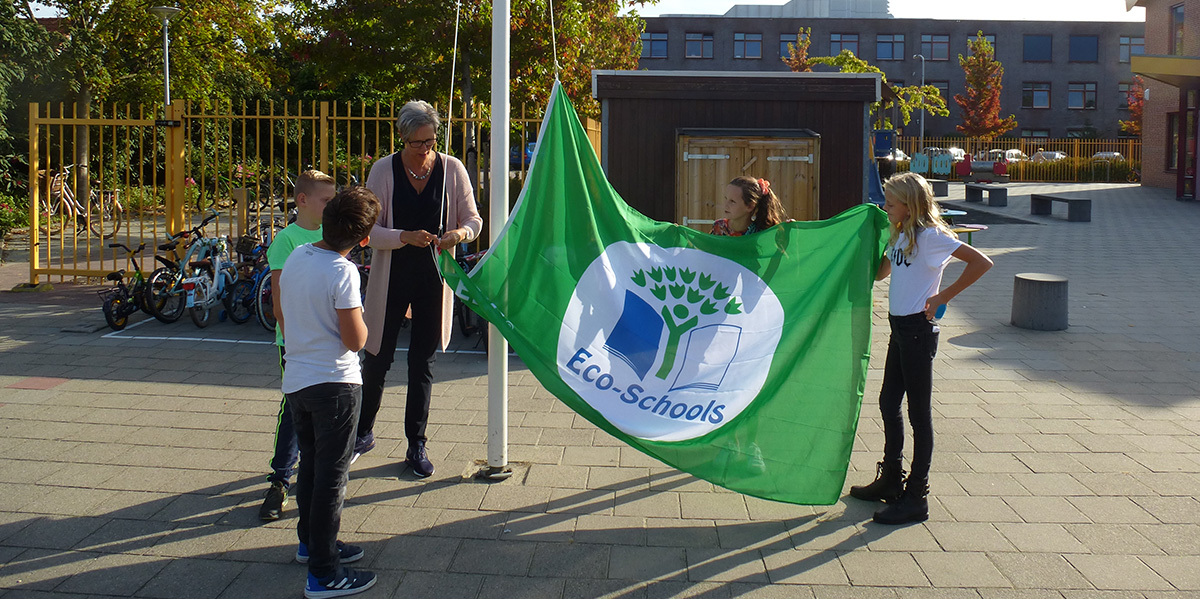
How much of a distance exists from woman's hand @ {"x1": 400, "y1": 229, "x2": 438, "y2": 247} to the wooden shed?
6.98m

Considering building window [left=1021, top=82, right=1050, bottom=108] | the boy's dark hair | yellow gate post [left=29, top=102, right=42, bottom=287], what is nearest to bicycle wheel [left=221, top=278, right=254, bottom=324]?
yellow gate post [left=29, top=102, right=42, bottom=287]

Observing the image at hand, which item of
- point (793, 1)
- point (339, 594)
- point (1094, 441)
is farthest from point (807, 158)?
point (793, 1)

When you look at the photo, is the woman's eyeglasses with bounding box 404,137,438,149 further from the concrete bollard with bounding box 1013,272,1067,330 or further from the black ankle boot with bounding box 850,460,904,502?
the concrete bollard with bounding box 1013,272,1067,330

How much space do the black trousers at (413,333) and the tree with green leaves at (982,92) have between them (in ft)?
187

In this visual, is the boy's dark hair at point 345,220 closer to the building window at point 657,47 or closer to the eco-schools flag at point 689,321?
the eco-schools flag at point 689,321

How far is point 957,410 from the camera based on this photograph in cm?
674

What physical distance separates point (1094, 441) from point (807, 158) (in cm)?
587

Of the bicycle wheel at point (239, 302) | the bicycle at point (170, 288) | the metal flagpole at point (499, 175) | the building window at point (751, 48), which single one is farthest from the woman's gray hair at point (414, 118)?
the building window at point (751, 48)

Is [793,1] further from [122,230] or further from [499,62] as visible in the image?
[499,62]

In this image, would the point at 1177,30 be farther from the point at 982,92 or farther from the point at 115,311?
the point at 115,311

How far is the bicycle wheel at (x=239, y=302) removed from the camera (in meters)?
9.87

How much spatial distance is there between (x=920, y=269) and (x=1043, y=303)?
6.06 metres

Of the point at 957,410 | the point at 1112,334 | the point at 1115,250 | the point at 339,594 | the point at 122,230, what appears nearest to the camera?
the point at 339,594

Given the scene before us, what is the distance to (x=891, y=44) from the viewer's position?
6550cm
